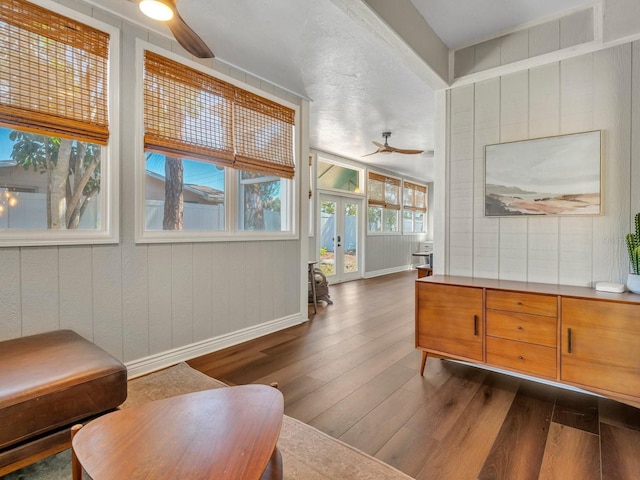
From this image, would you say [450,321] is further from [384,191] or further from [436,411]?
[384,191]

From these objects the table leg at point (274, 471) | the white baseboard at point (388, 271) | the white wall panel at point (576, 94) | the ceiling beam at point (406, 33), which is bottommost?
the white baseboard at point (388, 271)

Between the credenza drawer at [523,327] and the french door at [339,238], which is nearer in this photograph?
the credenza drawer at [523,327]

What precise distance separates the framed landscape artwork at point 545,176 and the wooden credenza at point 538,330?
1.95 feet

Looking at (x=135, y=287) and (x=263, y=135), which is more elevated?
(x=263, y=135)

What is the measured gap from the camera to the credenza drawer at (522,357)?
2135 mm

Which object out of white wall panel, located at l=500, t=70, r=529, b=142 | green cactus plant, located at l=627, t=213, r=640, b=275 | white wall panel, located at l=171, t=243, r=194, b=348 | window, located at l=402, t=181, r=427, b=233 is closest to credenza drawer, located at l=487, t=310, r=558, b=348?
green cactus plant, located at l=627, t=213, r=640, b=275

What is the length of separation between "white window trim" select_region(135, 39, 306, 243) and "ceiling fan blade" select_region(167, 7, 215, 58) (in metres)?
0.91

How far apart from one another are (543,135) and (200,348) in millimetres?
3328

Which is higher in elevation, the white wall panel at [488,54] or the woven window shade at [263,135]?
the white wall panel at [488,54]

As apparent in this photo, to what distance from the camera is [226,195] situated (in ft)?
10.9

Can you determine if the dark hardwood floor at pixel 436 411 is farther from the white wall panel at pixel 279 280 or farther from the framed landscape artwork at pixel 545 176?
the framed landscape artwork at pixel 545 176

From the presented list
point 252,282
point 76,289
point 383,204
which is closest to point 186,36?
point 76,289

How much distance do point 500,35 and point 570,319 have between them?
224 centimetres

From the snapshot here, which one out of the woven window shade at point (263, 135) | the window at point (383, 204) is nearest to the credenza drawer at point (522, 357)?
the woven window shade at point (263, 135)
